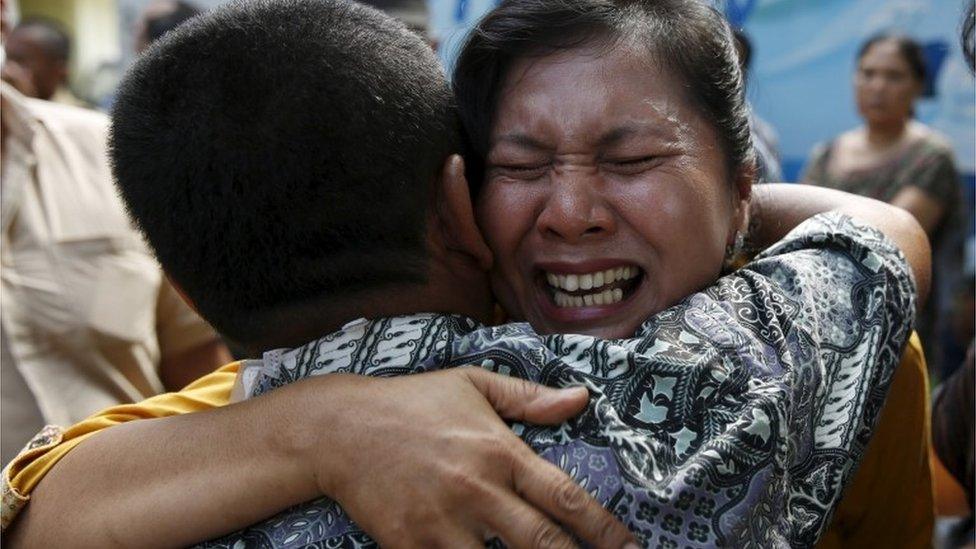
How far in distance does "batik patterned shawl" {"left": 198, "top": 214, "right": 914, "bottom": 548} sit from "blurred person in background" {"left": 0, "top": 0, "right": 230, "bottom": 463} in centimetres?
155

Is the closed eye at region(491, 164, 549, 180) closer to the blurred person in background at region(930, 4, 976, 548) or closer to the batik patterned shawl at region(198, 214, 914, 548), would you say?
the batik patterned shawl at region(198, 214, 914, 548)

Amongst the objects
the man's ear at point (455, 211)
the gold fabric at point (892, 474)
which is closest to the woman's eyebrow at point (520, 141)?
the man's ear at point (455, 211)

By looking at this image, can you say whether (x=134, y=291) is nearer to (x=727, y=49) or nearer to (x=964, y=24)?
(x=727, y=49)

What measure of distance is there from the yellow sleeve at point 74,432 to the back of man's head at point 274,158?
0.34m

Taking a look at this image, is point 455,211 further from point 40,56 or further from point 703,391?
point 40,56

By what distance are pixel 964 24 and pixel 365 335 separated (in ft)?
5.38

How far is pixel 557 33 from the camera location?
197 cm

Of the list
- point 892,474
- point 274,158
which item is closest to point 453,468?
point 274,158

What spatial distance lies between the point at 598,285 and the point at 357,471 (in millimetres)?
559

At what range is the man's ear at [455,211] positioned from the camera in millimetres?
1805

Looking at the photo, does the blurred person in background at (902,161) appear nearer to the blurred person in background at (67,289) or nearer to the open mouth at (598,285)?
the blurred person in background at (67,289)

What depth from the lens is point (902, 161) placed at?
20.1ft

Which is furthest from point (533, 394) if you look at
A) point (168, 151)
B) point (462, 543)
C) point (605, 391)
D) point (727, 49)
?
point (727, 49)

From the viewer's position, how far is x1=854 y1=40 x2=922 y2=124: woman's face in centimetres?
620
